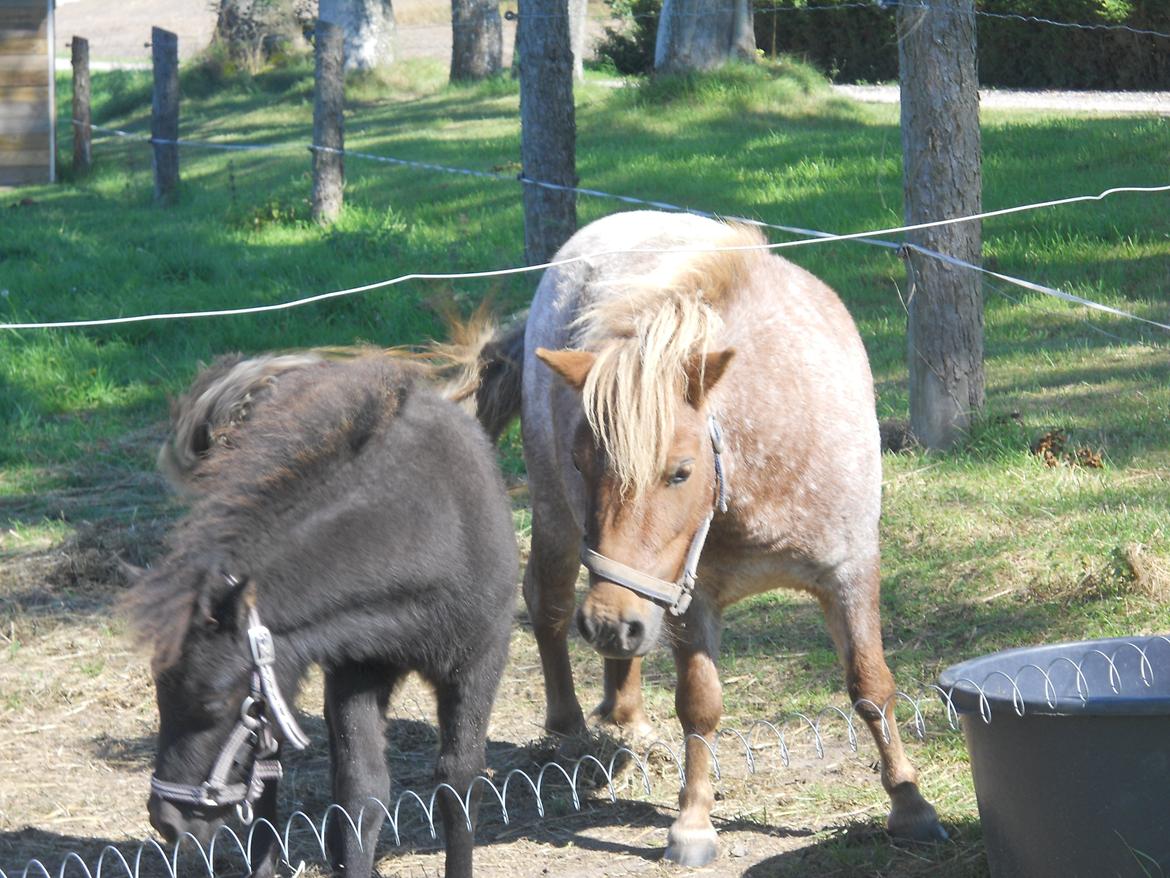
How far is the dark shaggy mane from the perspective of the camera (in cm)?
304

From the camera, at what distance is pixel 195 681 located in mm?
3043

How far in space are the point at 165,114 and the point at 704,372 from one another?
1207cm

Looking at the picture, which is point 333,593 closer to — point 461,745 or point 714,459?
point 461,745

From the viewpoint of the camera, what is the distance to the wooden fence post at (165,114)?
13.5 metres

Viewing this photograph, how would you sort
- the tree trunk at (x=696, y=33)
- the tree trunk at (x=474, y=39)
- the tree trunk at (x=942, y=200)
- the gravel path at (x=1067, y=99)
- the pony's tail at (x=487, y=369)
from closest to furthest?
the pony's tail at (x=487, y=369) < the tree trunk at (x=942, y=200) < the gravel path at (x=1067, y=99) < the tree trunk at (x=696, y=33) < the tree trunk at (x=474, y=39)

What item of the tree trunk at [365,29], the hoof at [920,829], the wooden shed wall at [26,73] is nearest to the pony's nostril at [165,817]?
the hoof at [920,829]

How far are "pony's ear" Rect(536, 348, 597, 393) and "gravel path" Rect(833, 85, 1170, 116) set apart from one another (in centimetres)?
1166

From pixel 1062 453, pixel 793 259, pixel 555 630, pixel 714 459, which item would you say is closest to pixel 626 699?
pixel 555 630

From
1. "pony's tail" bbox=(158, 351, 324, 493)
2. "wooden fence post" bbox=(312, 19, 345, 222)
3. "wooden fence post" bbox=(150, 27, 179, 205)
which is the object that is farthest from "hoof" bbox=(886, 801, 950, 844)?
"wooden fence post" bbox=(150, 27, 179, 205)

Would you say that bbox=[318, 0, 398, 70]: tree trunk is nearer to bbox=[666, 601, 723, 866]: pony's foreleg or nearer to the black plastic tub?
bbox=[666, 601, 723, 866]: pony's foreleg

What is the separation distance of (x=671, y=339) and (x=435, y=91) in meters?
19.4

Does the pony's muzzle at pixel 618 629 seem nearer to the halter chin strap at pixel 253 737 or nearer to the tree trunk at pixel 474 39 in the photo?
the halter chin strap at pixel 253 737

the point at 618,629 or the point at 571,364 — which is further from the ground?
the point at 571,364

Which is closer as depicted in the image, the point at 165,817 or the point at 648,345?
the point at 165,817
